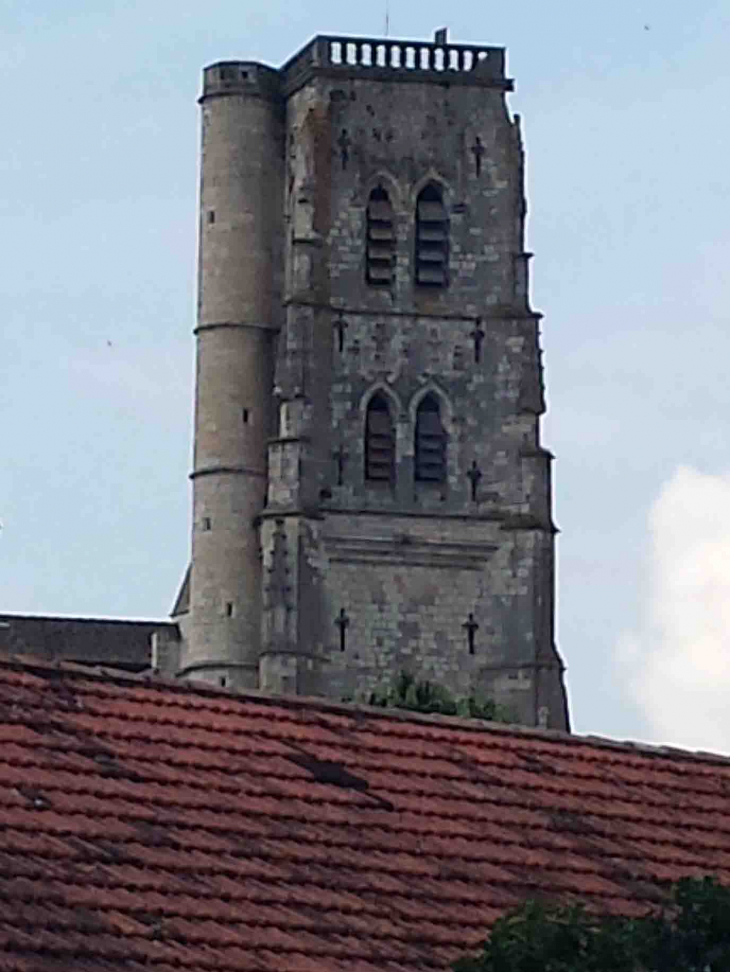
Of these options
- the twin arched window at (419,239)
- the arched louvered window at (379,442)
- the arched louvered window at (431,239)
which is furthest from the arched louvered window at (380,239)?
the arched louvered window at (379,442)

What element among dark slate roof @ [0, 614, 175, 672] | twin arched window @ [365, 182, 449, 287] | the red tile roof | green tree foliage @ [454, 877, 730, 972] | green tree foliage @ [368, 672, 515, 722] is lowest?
green tree foliage @ [454, 877, 730, 972]

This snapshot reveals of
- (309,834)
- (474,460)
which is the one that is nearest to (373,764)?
(309,834)

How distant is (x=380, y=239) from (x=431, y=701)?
65.8 ft

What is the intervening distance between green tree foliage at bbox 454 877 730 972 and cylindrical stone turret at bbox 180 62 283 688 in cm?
6996

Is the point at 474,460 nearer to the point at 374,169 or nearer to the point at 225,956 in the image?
the point at 374,169

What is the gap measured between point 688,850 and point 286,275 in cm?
6862

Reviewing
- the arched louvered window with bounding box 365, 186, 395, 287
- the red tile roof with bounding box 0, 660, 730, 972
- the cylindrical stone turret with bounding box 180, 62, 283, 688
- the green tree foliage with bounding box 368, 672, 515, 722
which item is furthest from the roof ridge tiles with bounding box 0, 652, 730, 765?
the arched louvered window with bounding box 365, 186, 395, 287

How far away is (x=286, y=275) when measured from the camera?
85812mm

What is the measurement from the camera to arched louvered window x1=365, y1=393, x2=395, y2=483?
→ 84.8m

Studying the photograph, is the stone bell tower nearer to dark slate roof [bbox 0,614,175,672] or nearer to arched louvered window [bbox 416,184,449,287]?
arched louvered window [bbox 416,184,449,287]

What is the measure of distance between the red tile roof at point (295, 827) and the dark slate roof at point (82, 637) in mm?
74888

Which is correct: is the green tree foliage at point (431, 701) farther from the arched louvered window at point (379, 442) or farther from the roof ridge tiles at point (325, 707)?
the roof ridge tiles at point (325, 707)

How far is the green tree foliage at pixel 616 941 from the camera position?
1338 centimetres

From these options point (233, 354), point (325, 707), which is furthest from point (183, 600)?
point (325, 707)
